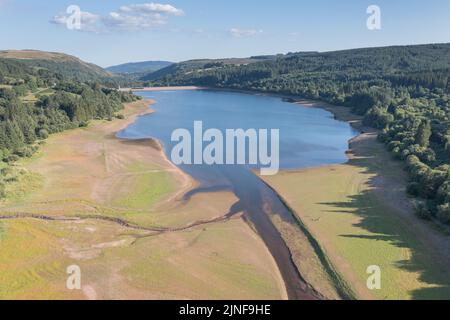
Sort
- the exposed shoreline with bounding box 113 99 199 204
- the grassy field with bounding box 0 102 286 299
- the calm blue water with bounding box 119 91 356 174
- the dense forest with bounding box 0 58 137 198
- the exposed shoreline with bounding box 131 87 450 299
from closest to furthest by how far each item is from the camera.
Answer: the grassy field with bounding box 0 102 286 299 < the exposed shoreline with bounding box 131 87 450 299 < the exposed shoreline with bounding box 113 99 199 204 < the dense forest with bounding box 0 58 137 198 < the calm blue water with bounding box 119 91 356 174

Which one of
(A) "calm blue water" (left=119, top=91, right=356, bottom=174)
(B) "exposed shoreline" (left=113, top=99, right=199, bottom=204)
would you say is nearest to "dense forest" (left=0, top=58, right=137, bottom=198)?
(B) "exposed shoreline" (left=113, top=99, right=199, bottom=204)

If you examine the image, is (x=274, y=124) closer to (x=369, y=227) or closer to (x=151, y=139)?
(x=151, y=139)

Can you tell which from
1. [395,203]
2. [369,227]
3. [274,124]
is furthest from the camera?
[274,124]

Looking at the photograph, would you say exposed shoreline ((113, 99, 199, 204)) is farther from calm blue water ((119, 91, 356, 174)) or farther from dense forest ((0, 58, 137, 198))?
dense forest ((0, 58, 137, 198))

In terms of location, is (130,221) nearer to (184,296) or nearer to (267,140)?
(184,296)

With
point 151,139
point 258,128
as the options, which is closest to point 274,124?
point 258,128

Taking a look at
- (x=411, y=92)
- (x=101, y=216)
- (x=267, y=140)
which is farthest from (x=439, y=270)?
(x=411, y=92)
